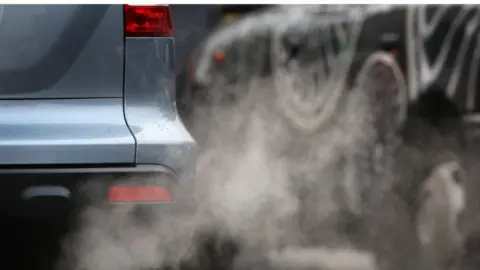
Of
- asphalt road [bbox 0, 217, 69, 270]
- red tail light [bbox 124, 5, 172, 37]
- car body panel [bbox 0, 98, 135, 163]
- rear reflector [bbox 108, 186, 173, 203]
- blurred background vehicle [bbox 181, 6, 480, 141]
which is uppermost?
red tail light [bbox 124, 5, 172, 37]

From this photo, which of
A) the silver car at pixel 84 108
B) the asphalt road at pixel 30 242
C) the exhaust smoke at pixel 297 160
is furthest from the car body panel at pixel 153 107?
the asphalt road at pixel 30 242

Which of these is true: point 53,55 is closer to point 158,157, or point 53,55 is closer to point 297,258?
point 158,157

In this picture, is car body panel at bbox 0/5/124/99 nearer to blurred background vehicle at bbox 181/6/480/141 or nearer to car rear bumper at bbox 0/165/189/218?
car rear bumper at bbox 0/165/189/218

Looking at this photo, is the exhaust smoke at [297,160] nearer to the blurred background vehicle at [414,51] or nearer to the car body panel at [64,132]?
the blurred background vehicle at [414,51]

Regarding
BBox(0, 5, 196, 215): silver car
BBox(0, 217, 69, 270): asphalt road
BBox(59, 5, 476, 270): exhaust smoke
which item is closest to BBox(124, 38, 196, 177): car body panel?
BBox(0, 5, 196, 215): silver car

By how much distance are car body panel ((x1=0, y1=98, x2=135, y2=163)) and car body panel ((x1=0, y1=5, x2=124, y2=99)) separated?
0.13 ft

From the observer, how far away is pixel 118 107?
243cm

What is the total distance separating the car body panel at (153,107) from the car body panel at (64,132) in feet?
0.15

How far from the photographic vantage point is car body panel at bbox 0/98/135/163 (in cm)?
237

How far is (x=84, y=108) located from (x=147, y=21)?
14.6 inches

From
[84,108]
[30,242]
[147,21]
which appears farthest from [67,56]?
[30,242]

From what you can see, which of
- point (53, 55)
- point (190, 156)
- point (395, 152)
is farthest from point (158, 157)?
point (395, 152)

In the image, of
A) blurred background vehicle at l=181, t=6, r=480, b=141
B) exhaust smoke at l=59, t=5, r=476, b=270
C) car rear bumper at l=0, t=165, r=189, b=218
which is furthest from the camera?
blurred background vehicle at l=181, t=6, r=480, b=141

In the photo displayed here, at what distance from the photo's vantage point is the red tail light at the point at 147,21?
244 centimetres
